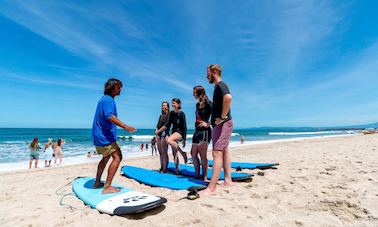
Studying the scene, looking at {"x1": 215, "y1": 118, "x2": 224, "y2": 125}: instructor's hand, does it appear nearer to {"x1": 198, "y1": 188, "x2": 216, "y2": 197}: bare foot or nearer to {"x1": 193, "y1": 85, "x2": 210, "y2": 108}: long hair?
{"x1": 193, "y1": 85, "x2": 210, "y2": 108}: long hair

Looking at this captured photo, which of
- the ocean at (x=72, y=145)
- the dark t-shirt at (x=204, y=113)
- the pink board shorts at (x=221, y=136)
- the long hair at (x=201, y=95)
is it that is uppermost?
the long hair at (x=201, y=95)

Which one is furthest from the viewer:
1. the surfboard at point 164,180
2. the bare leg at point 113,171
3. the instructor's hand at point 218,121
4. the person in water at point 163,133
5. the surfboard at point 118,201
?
the person in water at point 163,133

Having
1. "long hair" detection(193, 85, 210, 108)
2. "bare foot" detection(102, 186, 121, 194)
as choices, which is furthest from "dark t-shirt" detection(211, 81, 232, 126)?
"bare foot" detection(102, 186, 121, 194)

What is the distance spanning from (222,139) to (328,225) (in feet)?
6.20

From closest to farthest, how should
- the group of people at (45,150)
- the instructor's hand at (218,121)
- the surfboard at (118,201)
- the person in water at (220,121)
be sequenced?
the surfboard at (118,201), the person in water at (220,121), the instructor's hand at (218,121), the group of people at (45,150)

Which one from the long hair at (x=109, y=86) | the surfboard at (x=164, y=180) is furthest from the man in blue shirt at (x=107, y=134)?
the surfboard at (x=164, y=180)

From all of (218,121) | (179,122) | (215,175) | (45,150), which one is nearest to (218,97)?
(218,121)

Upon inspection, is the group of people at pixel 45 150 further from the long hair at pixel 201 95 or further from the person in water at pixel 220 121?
the person in water at pixel 220 121

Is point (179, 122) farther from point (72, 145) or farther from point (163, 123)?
point (72, 145)

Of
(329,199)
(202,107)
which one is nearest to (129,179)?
(202,107)

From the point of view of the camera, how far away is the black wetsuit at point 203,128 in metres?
4.65

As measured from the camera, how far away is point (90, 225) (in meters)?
2.66

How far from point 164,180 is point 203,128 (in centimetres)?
134

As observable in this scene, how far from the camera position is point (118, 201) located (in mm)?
3213
